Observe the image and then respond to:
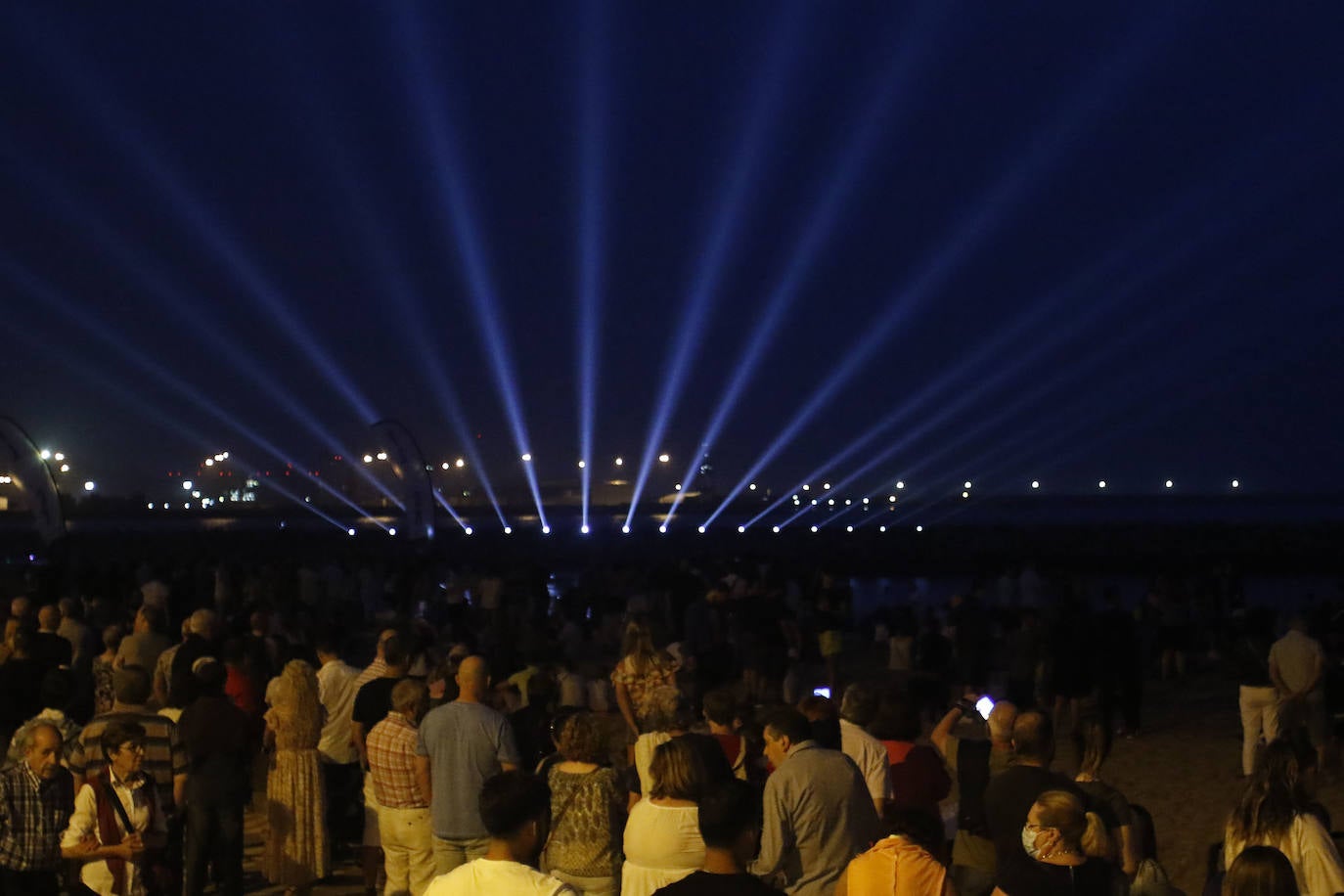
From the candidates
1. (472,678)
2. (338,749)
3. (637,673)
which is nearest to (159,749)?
(472,678)

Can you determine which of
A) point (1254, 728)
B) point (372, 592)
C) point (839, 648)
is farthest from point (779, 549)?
point (1254, 728)

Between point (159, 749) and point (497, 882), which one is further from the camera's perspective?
point (159, 749)

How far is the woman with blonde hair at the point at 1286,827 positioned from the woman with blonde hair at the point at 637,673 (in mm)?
3821

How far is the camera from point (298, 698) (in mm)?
6309

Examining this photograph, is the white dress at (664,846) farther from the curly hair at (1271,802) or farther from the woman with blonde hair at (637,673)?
the woman with blonde hair at (637,673)

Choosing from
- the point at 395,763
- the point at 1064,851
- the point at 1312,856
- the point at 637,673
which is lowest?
the point at 1312,856

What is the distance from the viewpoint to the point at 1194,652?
17.5 meters

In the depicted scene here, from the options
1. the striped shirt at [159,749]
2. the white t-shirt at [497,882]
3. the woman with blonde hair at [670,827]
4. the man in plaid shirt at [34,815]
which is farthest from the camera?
the striped shirt at [159,749]

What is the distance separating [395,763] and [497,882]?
2.72 m

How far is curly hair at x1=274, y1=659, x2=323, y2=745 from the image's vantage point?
20.6 feet

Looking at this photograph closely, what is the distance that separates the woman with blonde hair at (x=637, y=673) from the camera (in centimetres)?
746

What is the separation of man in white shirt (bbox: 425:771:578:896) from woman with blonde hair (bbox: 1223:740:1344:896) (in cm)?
230

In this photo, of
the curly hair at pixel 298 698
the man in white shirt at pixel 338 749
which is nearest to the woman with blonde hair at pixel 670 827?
the curly hair at pixel 298 698

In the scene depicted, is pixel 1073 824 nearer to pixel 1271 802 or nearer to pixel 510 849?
pixel 1271 802
